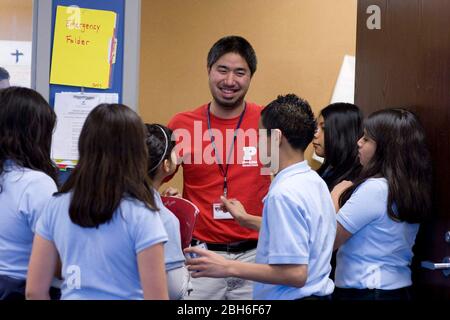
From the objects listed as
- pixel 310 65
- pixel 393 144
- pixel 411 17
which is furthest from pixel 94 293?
pixel 310 65

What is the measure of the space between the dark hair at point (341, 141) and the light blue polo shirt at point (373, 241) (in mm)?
467

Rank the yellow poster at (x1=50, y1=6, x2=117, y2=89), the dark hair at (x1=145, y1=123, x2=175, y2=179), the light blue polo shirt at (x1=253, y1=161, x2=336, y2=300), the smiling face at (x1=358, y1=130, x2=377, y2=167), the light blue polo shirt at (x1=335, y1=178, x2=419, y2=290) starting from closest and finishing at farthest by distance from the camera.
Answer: the light blue polo shirt at (x1=253, y1=161, x2=336, y2=300) → the dark hair at (x1=145, y1=123, x2=175, y2=179) → the light blue polo shirt at (x1=335, y1=178, x2=419, y2=290) → the smiling face at (x1=358, y1=130, x2=377, y2=167) → the yellow poster at (x1=50, y1=6, x2=117, y2=89)

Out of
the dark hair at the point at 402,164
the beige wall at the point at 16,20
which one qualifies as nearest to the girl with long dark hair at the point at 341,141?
the dark hair at the point at 402,164

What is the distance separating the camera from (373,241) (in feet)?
7.11

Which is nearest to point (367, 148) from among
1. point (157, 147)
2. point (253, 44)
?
point (157, 147)

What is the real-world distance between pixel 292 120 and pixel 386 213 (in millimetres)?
514

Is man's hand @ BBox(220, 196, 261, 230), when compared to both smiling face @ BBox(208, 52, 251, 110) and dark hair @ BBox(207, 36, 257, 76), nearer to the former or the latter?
smiling face @ BBox(208, 52, 251, 110)

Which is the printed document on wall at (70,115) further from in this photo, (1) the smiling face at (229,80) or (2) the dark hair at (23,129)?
(2) the dark hair at (23,129)

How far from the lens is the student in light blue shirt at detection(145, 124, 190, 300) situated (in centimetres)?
187

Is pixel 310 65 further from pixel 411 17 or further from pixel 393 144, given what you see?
pixel 393 144

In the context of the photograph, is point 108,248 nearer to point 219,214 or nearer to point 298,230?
point 298,230

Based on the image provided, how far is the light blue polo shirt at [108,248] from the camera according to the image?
5.23 ft

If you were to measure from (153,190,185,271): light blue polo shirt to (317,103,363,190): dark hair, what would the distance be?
0.96 m

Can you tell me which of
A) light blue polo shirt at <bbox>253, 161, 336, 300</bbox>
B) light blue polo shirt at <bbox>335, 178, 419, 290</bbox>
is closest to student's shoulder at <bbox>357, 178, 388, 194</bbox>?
light blue polo shirt at <bbox>335, 178, 419, 290</bbox>
